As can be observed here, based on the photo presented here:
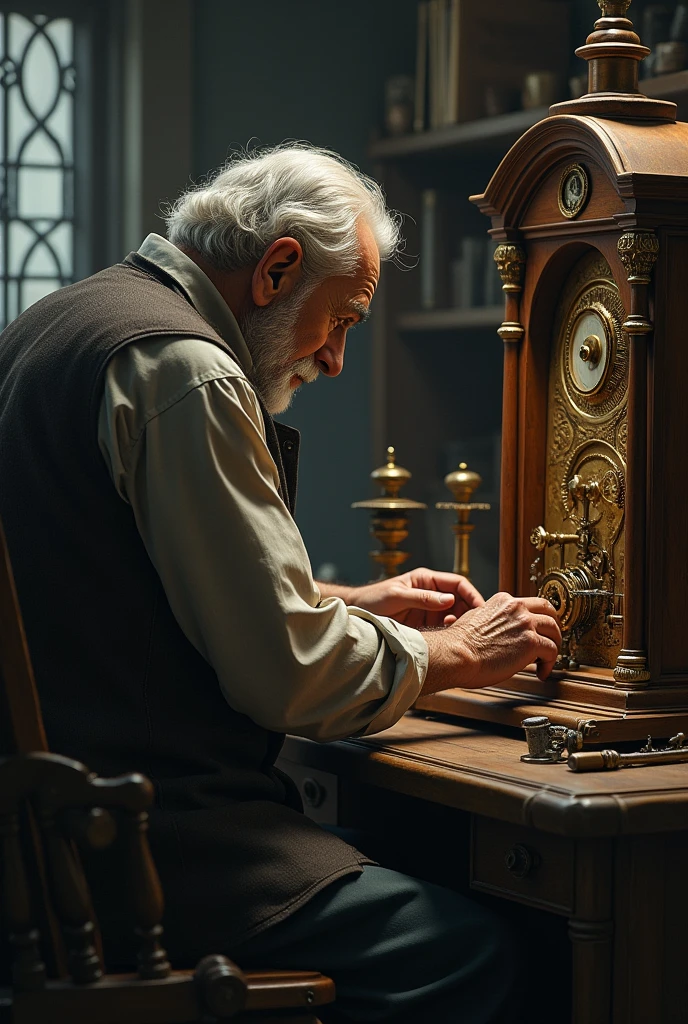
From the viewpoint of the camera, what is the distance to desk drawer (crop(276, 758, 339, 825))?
1.92 metres

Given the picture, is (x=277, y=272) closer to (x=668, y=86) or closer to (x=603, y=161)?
(x=603, y=161)

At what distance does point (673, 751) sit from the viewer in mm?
1577

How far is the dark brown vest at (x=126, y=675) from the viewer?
1.47 m

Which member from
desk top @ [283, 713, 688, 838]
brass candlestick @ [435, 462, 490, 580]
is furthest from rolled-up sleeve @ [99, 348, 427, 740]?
brass candlestick @ [435, 462, 490, 580]

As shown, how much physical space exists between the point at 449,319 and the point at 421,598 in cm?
166

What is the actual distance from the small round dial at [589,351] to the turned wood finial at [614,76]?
25 cm

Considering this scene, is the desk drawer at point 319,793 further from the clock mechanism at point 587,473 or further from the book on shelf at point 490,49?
the book on shelf at point 490,49

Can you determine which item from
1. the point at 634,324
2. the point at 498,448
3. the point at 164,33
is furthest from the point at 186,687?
the point at 164,33

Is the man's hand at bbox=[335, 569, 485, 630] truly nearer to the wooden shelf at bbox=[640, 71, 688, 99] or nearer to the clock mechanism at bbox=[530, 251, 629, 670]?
the clock mechanism at bbox=[530, 251, 629, 670]

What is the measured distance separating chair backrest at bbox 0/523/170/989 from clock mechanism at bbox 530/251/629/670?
2.47 feet

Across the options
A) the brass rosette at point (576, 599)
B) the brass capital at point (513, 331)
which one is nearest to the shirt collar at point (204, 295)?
the brass capital at point (513, 331)

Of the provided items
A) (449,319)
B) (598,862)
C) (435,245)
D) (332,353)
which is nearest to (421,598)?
(332,353)

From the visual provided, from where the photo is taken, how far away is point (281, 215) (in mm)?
1718

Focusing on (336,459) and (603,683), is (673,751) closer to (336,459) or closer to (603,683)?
(603,683)
